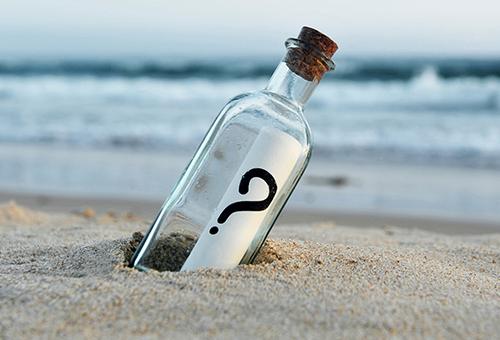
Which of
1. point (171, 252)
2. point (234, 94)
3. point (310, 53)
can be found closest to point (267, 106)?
point (310, 53)

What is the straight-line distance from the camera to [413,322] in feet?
4.36

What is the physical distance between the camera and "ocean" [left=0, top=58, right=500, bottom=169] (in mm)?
7945

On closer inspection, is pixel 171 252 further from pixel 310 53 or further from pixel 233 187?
pixel 310 53

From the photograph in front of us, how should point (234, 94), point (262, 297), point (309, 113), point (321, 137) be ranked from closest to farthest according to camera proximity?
1. point (262, 297)
2. point (321, 137)
3. point (309, 113)
4. point (234, 94)

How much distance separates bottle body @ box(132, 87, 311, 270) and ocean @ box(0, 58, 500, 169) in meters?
5.60

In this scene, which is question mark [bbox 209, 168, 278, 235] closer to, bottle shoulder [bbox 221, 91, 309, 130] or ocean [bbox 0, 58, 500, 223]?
bottle shoulder [bbox 221, 91, 309, 130]

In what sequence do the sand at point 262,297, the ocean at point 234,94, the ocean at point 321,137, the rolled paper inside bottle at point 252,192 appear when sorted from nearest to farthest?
the sand at point 262,297 < the rolled paper inside bottle at point 252,192 < the ocean at point 321,137 < the ocean at point 234,94

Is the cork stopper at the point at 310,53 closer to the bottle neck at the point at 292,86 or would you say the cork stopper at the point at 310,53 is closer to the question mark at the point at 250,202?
the bottle neck at the point at 292,86

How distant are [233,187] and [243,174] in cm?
4

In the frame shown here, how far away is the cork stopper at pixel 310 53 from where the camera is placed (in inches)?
59.7

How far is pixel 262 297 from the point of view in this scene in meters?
1.44

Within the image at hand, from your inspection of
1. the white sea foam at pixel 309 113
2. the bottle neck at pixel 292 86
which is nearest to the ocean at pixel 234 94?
the white sea foam at pixel 309 113

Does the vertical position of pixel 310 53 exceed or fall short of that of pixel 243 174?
it exceeds it

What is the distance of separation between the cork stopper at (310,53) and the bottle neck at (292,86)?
0.04ft
